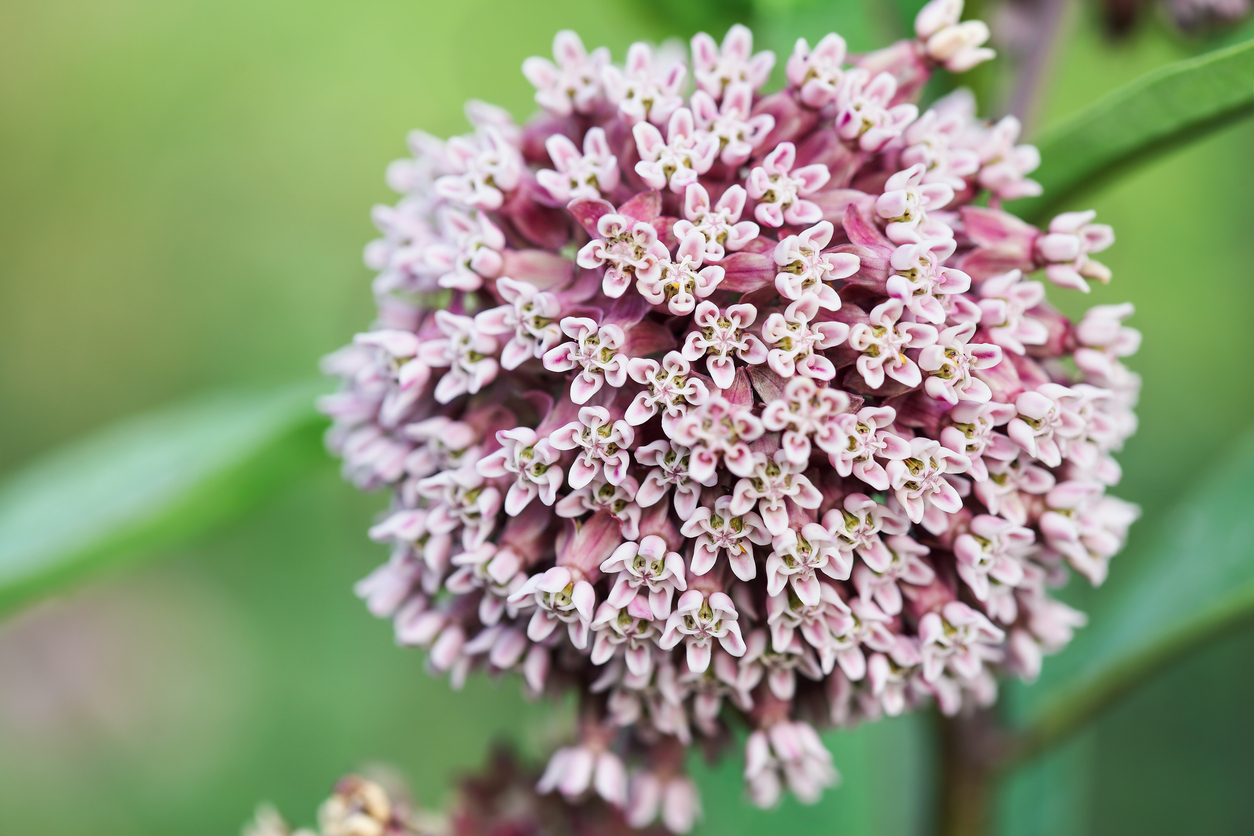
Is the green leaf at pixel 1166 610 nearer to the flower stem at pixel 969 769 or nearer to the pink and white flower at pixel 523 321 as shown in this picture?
the flower stem at pixel 969 769

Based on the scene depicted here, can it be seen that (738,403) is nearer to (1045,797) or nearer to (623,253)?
(623,253)

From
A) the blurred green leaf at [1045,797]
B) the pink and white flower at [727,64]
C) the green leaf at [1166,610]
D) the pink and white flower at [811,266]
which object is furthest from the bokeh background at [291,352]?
the pink and white flower at [811,266]

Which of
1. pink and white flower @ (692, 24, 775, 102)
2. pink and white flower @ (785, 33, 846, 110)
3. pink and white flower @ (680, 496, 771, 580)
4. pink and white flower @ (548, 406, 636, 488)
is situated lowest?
pink and white flower @ (680, 496, 771, 580)

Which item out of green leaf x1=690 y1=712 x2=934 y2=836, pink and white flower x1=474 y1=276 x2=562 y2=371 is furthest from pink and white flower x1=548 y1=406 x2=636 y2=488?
green leaf x1=690 y1=712 x2=934 y2=836

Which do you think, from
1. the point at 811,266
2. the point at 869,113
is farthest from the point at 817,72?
the point at 811,266

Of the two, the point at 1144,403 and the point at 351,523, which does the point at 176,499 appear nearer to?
the point at 351,523

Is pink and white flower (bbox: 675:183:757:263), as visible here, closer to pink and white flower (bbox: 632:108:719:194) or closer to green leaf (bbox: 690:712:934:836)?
pink and white flower (bbox: 632:108:719:194)

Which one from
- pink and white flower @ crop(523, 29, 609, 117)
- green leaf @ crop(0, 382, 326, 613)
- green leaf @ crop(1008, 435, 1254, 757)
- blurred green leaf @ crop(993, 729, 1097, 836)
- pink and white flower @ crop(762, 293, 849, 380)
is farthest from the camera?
blurred green leaf @ crop(993, 729, 1097, 836)

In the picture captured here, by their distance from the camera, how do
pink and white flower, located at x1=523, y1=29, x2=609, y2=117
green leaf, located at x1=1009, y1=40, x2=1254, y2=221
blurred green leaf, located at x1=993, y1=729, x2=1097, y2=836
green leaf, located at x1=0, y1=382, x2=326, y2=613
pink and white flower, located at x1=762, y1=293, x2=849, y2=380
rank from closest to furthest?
pink and white flower, located at x1=762, y1=293, x2=849, y2=380
green leaf, located at x1=1009, y1=40, x2=1254, y2=221
pink and white flower, located at x1=523, y1=29, x2=609, y2=117
green leaf, located at x1=0, y1=382, x2=326, y2=613
blurred green leaf, located at x1=993, y1=729, x2=1097, y2=836
